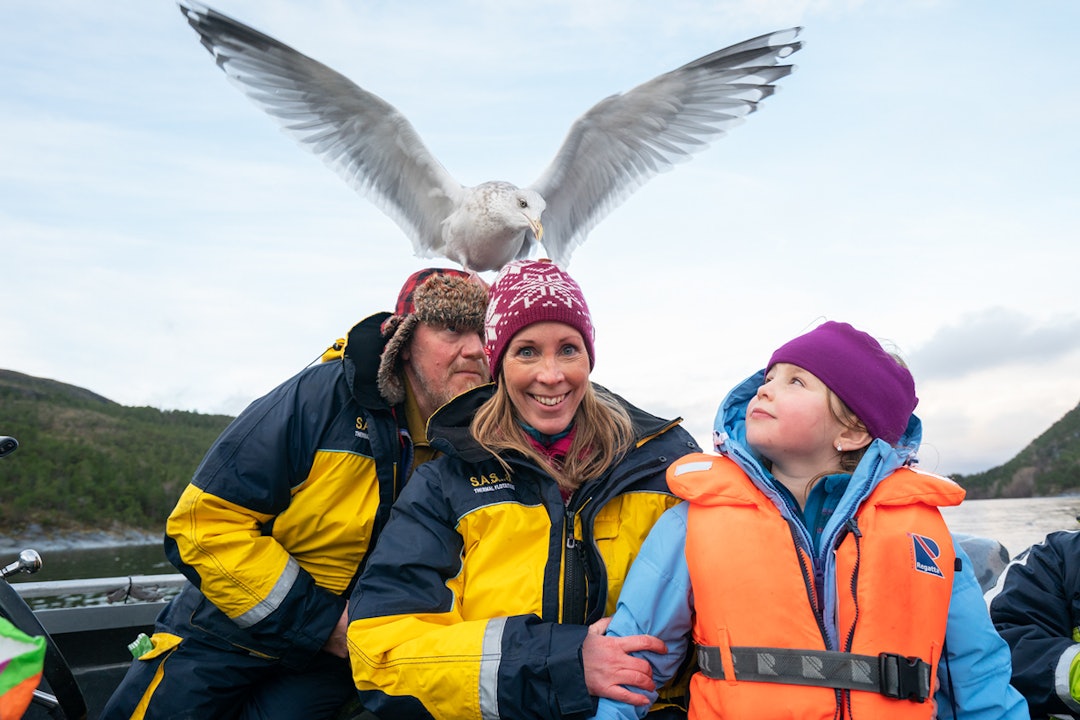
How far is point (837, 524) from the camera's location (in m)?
1.64

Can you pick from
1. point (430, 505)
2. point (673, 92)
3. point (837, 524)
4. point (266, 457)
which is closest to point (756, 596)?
point (837, 524)

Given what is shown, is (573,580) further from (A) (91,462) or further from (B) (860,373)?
(A) (91,462)

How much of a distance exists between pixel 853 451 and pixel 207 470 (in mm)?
1750

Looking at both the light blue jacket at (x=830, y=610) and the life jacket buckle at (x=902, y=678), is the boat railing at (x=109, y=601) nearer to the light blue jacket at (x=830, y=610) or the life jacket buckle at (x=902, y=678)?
the light blue jacket at (x=830, y=610)

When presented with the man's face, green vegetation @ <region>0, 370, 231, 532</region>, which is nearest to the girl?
the man's face

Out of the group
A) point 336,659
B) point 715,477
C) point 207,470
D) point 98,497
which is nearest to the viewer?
point 715,477

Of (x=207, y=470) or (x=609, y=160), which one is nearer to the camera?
(x=207, y=470)

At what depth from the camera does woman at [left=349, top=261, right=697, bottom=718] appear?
162 centimetres

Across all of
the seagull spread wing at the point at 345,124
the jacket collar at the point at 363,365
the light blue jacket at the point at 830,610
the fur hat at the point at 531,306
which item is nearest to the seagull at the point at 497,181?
the seagull spread wing at the point at 345,124

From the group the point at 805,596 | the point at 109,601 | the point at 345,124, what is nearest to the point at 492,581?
the point at 805,596

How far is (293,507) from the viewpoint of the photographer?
2363mm

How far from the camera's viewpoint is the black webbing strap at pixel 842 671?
149cm

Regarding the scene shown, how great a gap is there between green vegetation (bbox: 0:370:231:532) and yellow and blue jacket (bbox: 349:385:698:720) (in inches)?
2008

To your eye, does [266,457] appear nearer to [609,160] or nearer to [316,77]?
[316,77]
